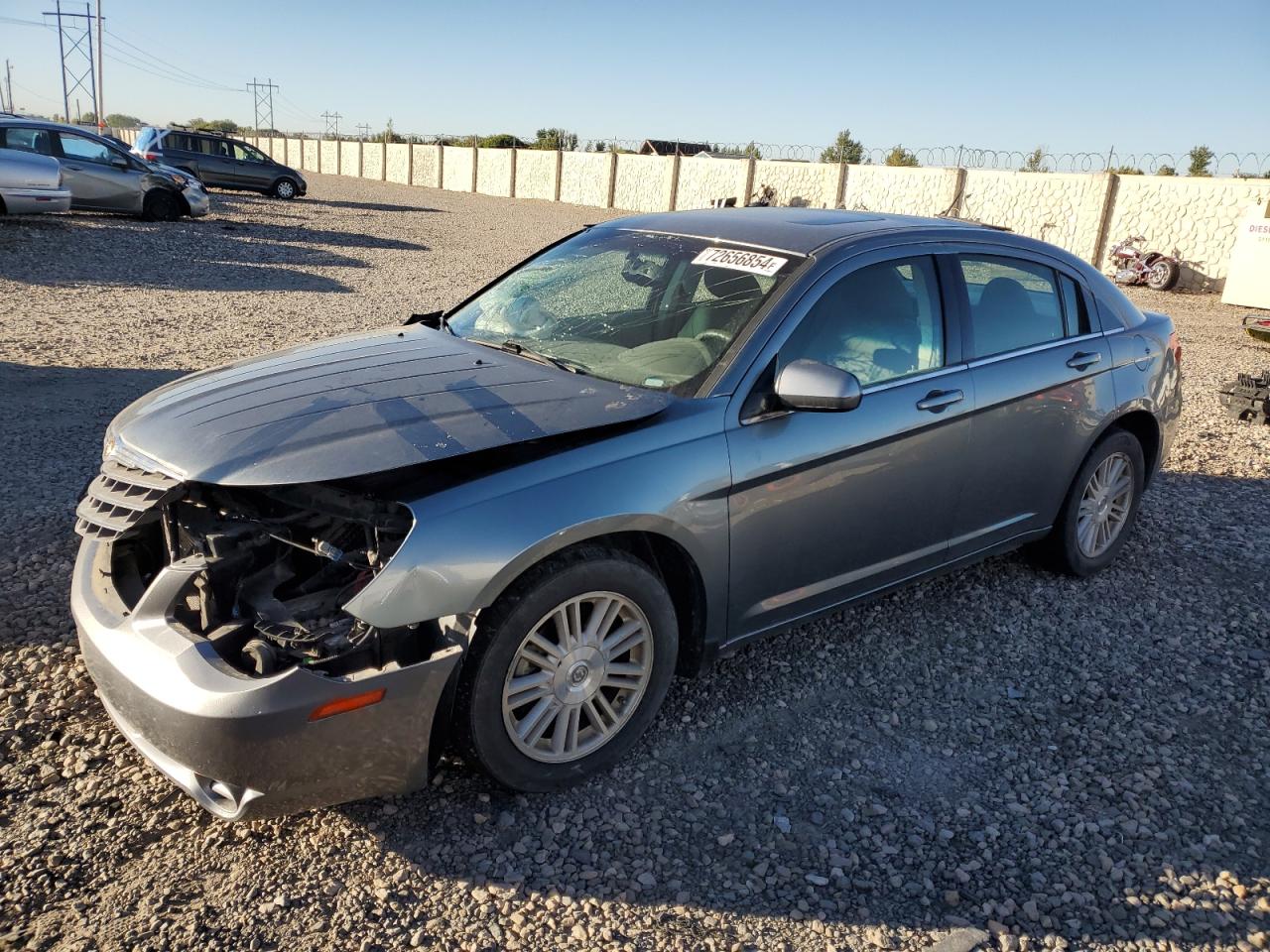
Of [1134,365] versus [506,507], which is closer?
[506,507]

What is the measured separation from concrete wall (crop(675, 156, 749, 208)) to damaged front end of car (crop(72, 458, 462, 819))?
1154 inches

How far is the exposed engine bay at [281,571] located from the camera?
8.89 feet

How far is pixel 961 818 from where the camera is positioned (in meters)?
3.18

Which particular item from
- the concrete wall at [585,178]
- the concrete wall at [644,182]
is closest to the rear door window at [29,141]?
the concrete wall at [644,182]

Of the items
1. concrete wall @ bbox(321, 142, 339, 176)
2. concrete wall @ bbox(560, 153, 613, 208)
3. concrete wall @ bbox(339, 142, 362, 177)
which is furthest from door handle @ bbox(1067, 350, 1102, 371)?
concrete wall @ bbox(321, 142, 339, 176)

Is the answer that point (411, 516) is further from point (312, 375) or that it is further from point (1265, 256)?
point (1265, 256)

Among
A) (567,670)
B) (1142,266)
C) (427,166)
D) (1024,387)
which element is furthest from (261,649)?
(427,166)

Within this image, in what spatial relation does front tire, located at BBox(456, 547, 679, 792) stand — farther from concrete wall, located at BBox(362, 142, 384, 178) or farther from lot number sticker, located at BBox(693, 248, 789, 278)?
concrete wall, located at BBox(362, 142, 384, 178)

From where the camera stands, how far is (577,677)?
309 centimetres

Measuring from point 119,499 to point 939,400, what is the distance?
2.97 m

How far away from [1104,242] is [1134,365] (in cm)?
1883

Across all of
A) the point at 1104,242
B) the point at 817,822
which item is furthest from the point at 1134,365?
the point at 1104,242

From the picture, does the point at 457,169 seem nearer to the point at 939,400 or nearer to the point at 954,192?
the point at 954,192

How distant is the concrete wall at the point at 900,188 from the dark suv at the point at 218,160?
16689 mm
